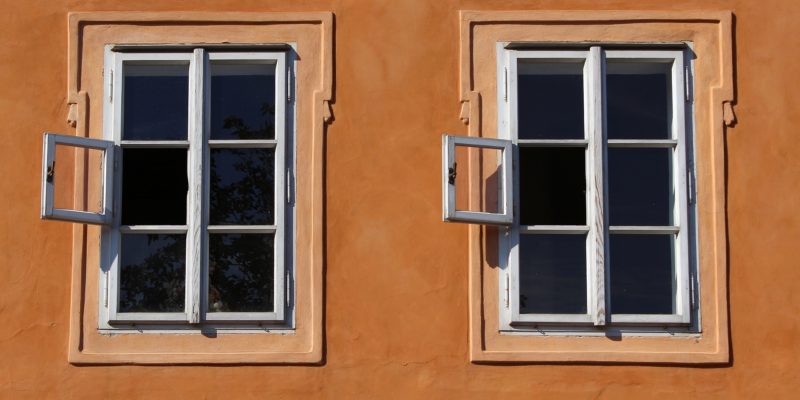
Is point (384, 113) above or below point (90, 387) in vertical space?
above

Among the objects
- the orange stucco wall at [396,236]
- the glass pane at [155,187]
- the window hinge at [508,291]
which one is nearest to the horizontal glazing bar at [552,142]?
the orange stucco wall at [396,236]

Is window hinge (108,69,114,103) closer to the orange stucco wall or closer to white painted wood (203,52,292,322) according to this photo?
the orange stucco wall

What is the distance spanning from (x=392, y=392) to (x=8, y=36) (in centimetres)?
269

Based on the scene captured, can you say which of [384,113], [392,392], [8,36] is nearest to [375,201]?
[384,113]

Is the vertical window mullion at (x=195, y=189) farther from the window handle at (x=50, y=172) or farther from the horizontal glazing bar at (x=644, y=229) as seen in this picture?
the horizontal glazing bar at (x=644, y=229)

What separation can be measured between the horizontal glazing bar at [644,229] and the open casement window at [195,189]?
1.64 meters

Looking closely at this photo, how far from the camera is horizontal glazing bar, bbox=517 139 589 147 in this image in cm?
749

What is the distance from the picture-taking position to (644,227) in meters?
7.44

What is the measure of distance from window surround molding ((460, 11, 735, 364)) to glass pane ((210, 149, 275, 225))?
1.02m

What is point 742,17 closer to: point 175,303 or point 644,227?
point 644,227

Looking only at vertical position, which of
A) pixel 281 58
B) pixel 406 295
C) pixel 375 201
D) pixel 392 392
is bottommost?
pixel 392 392

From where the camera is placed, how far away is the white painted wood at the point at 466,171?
7188 mm

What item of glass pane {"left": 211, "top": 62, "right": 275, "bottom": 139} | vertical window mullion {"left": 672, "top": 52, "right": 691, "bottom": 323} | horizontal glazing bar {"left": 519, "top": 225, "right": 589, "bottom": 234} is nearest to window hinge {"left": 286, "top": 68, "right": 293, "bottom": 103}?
glass pane {"left": 211, "top": 62, "right": 275, "bottom": 139}

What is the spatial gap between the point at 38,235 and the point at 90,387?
2.67 feet
